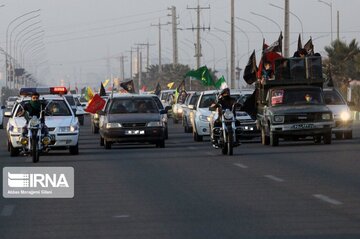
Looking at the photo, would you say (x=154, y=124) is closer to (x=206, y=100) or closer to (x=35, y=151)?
(x=206, y=100)

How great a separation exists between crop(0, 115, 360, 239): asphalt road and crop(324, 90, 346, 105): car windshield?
813 cm

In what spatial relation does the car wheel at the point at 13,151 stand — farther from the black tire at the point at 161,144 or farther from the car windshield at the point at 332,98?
the car windshield at the point at 332,98

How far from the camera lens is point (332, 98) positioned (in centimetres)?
3856

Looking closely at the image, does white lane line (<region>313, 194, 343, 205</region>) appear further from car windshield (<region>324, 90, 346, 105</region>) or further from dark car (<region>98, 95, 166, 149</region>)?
car windshield (<region>324, 90, 346, 105</region>)

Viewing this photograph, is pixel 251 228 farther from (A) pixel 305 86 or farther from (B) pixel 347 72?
(B) pixel 347 72

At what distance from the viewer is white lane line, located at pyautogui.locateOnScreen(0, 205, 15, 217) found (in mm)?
16078

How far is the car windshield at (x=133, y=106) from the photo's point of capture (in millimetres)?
36281

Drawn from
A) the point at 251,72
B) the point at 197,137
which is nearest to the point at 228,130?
the point at 197,137

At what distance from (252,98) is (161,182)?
55.1ft

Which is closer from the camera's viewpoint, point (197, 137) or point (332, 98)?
point (332, 98)

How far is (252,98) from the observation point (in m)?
37.9

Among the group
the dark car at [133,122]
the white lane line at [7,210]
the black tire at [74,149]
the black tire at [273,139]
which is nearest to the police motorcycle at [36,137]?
the black tire at [74,149]

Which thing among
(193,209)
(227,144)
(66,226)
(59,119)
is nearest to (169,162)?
(227,144)

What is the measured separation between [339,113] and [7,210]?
21.8 meters
